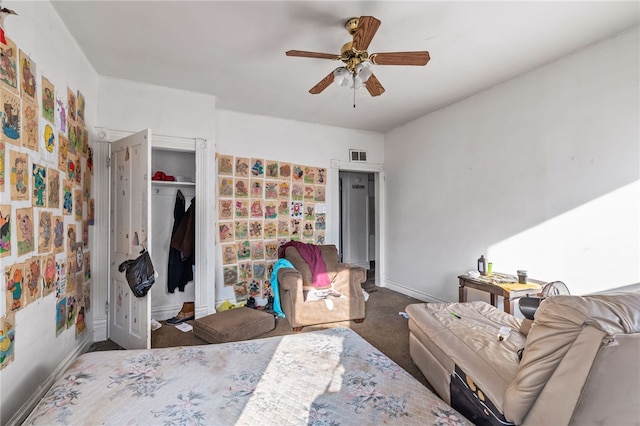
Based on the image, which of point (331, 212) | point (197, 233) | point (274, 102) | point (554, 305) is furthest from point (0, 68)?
point (331, 212)

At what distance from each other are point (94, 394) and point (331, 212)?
3541 millimetres

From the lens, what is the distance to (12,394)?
55.4 inches

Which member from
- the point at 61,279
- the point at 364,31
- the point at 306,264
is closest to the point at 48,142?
the point at 61,279

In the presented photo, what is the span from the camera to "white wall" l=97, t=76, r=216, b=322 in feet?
9.29

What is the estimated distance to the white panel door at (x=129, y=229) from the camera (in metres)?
2.33

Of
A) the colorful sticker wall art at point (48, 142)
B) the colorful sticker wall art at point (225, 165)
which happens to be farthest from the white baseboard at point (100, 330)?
the colorful sticker wall art at point (225, 165)

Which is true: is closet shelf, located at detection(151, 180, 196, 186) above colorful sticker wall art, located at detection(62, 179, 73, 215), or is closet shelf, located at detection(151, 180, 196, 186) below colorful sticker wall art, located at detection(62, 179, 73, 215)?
above

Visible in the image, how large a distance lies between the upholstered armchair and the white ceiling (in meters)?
2.07

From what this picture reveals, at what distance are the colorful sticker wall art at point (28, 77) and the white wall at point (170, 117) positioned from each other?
49.5 inches

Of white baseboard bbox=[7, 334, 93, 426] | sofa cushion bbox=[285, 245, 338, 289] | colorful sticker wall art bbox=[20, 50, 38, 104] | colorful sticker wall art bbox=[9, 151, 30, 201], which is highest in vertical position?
colorful sticker wall art bbox=[20, 50, 38, 104]

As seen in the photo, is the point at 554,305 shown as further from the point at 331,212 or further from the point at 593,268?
the point at 331,212

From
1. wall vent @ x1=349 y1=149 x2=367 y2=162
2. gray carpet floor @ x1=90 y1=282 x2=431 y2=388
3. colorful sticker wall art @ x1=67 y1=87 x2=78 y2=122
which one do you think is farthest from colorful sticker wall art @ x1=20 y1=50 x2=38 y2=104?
wall vent @ x1=349 y1=149 x2=367 y2=162

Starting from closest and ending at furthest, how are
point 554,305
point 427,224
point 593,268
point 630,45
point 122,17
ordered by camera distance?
point 554,305 → point 122,17 → point 630,45 → point 593,268 → point 427,224

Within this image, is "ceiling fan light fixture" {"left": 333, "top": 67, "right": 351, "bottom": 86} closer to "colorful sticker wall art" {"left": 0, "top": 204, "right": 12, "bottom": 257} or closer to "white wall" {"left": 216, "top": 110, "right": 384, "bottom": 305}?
"white wall" {"left": 216, "top": 110, "right": 384, "bottom": 305}
